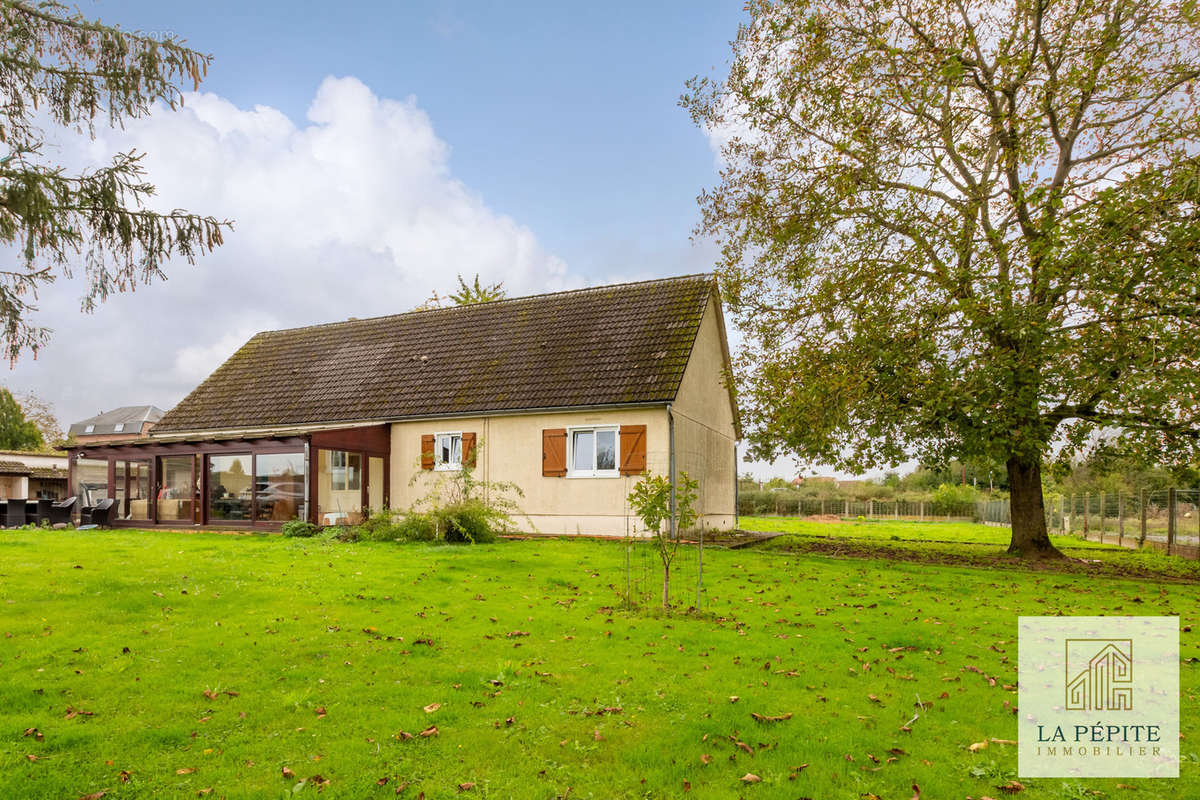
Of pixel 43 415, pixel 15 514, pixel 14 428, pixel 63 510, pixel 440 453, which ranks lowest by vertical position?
pixel 15 514

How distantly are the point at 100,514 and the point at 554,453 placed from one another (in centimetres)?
1273

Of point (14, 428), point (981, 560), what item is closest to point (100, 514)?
point (981, 560)

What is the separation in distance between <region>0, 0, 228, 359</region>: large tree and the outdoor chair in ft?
56.5

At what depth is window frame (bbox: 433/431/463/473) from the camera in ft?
62.9

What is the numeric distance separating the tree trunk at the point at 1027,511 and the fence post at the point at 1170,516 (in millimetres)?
5677

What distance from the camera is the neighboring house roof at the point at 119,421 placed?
6262 centimetres

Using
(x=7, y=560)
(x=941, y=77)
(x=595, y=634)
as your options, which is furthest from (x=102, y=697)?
(x=941, y=77)

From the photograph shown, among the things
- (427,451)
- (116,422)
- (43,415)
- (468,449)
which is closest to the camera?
(468,449)

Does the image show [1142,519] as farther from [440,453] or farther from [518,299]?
[440,453]

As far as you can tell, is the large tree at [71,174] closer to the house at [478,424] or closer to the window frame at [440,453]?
the house at [478,424]

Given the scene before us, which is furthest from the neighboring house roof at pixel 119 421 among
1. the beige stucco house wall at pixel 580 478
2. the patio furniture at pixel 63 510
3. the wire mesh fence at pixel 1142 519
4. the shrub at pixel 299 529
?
the wire mesh fence at pixel 1142 519

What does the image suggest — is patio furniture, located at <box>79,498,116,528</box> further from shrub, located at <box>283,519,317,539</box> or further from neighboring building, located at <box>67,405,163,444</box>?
neighboring building, located at <box>67,405,163,444</box>

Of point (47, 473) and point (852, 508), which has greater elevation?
point (47, 473)

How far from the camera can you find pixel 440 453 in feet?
63.9
